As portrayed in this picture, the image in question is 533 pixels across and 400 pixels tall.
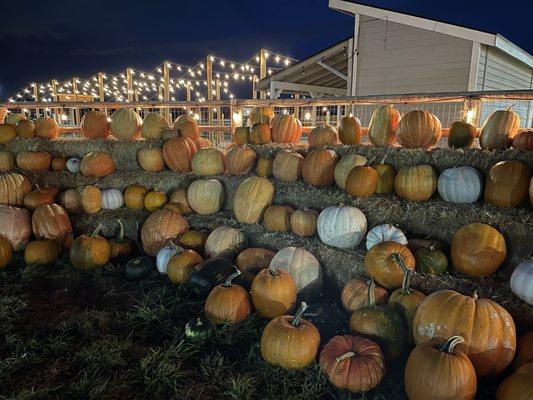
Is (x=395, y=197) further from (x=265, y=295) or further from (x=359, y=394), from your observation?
(x=359, y=394)

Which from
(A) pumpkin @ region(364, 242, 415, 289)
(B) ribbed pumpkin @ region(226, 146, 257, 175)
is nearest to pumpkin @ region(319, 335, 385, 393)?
(A) pumpkin @ region(364, 242, 415, 289)

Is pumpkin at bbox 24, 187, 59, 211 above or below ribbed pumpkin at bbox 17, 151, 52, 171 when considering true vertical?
below

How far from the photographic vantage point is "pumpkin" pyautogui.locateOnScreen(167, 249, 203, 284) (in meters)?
3.49

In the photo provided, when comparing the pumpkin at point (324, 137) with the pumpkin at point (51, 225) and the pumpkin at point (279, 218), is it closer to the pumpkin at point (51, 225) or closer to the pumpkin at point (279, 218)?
the pumpkin at point (279, 218)

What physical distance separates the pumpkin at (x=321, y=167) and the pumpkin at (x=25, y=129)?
4605 mm

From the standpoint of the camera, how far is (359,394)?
6.97 ft

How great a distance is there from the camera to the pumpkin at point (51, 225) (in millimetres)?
4293

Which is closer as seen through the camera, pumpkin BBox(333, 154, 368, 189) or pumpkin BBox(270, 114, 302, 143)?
pumpkin BBox(333, 154, 368, 189)

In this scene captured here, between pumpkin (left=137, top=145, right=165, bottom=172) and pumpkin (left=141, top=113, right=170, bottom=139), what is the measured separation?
1.19 ft

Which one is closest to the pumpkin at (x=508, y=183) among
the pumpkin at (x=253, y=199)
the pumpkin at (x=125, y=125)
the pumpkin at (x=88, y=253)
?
the pumpkin at (x=253, y=199)

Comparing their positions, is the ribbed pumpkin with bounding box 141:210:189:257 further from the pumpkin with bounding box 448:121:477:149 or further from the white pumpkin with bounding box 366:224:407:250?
the pumpkin with bounding box 448:121:477:149

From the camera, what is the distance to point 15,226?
169 inches

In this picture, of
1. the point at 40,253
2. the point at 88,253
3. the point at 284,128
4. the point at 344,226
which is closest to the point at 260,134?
the point at 284,128

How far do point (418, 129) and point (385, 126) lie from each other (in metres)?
0.37
